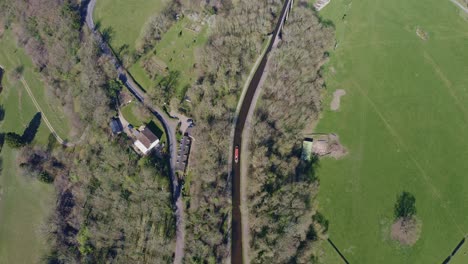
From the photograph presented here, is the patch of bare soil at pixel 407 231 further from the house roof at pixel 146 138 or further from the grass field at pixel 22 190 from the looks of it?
the grass field at pixel 22 190

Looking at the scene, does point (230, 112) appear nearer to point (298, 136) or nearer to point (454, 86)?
point (298, 136)

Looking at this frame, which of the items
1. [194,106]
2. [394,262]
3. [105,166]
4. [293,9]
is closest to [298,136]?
[194,106]

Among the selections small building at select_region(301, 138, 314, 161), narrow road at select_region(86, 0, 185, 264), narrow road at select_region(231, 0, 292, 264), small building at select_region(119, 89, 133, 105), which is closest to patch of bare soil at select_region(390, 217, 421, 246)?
small building at select_region(301, 138, 314, 161)

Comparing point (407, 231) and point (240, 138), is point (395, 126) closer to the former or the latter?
point (407, 231)

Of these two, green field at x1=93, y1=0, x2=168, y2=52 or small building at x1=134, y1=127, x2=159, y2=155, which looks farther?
green field at x1=93, y1=0, x2=168, y2=52

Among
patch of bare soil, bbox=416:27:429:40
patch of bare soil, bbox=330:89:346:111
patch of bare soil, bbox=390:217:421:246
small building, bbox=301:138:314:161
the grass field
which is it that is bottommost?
the grass field

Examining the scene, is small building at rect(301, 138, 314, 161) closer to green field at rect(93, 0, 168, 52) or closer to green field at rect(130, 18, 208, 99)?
green field at rect(130, 18, 208, 99)
